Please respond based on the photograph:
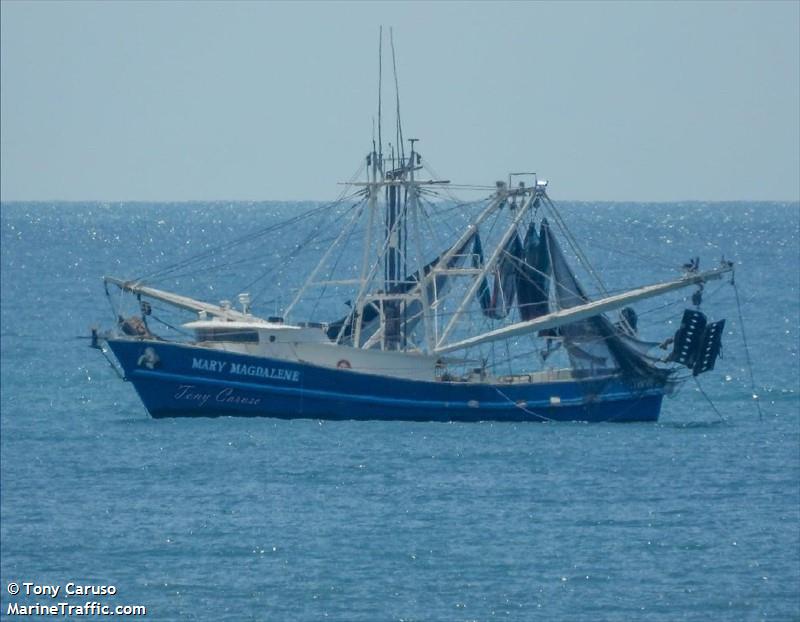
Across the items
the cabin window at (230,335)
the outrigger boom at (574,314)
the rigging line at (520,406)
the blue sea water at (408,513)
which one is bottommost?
the blue sea water at (408,513)

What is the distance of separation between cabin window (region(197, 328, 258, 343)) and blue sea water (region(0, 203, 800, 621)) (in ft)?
6.61

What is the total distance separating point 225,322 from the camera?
5528cm

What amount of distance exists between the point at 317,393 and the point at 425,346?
140 inches

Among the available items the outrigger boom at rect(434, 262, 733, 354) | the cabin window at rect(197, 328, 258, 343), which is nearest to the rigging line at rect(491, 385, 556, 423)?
the outrigger boom at rect(434, 262, 733, 354)

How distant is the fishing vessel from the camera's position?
53.9 meters

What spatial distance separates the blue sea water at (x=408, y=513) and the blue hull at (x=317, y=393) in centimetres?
44

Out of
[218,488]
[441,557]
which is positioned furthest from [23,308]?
[441,557]

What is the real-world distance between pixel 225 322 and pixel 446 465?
894 cm

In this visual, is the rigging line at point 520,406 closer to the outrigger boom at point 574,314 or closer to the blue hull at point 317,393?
the blue hull at point 317,393

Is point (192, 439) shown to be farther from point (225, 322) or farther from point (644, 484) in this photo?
point (644, 484)

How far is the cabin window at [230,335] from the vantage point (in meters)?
54.7

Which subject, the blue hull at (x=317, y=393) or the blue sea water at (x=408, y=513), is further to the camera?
the blue hull at (x=317, y=393)

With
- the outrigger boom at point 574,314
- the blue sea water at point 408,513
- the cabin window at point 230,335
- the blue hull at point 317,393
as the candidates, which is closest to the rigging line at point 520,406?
the blue hull at point 317,393

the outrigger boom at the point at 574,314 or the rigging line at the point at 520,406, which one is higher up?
the outrigger boom at the point at 574,314
